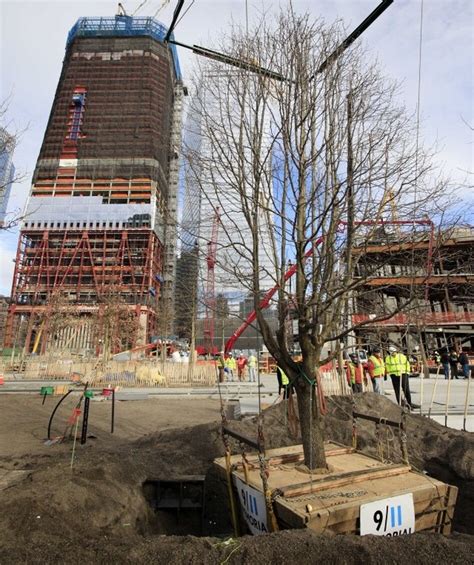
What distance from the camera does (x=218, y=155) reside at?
14.5 ft

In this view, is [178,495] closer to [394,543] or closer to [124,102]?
[394,543]

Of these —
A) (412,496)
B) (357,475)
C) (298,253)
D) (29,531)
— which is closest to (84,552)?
(29,531)

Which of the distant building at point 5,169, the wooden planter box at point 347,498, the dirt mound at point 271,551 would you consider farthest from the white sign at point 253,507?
the distant building at point 5,169

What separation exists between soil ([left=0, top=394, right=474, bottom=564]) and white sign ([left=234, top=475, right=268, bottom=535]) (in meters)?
0.42

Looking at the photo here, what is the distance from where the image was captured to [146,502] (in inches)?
185

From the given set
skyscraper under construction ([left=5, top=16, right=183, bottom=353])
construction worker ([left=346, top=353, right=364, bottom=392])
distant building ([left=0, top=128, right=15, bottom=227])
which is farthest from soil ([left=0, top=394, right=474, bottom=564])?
skyscraper under construction ([left=5, top=16, right=183, bottom=353])

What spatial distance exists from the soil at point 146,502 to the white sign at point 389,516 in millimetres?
476

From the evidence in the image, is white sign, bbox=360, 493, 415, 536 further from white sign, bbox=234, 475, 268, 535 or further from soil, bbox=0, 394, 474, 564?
white sign, bbox=234, 475, 268, 535

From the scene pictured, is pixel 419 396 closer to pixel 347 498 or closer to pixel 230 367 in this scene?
pixel 230 367

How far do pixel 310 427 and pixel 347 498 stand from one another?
83cm

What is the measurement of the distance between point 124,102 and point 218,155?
9589cm

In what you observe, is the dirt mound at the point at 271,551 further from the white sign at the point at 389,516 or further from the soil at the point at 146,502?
the white sign at the point at 389,516

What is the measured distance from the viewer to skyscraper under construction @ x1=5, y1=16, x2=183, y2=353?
71.8 metres

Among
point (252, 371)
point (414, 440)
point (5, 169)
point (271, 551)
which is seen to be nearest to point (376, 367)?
point (414, 440)
